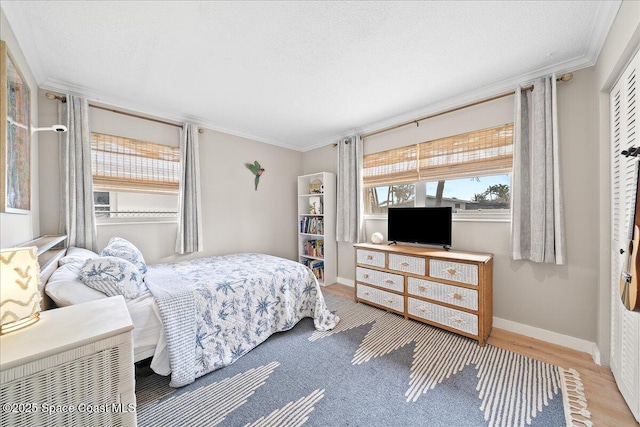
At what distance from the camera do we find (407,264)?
8.57 ft

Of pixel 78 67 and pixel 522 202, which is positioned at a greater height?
pixel 78 67

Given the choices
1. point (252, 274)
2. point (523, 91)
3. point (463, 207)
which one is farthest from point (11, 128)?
point (523, 91)

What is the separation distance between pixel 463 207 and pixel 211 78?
9.53 ft

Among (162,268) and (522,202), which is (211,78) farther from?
(522,202)

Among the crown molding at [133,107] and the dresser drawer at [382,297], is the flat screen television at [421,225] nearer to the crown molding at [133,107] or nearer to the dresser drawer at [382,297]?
the dresser drawer at [382,297]

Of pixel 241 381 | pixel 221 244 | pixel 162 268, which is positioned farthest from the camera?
pixel 221 244

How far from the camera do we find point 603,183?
1.77 metres

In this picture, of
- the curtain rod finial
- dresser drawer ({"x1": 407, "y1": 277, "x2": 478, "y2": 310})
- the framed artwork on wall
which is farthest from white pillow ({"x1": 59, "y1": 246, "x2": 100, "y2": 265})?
the curtain rod finial

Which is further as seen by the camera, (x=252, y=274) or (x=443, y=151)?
(x=443, y=151)

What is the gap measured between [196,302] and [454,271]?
2274 millimetres

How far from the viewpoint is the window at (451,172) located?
95.5 inches

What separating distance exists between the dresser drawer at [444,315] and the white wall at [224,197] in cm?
240

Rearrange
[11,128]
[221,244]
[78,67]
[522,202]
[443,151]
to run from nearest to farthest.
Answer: [11,128] → [78,67] → [522,202] → [443,151] → [221,244]

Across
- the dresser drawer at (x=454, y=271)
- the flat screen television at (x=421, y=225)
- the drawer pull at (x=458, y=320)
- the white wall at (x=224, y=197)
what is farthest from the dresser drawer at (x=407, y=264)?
the white wall at (x=224, y=197)
